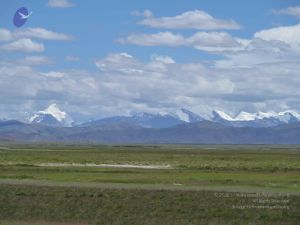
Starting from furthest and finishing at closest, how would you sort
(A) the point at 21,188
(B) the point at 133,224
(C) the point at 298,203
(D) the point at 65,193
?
(A) the point at 21,188, (D) the point at 65,193, (C) the point at 298,203, (B) the point at 133,224

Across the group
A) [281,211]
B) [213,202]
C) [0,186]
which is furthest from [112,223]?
[0,186]

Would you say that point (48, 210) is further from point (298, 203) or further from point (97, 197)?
point (298, 203)

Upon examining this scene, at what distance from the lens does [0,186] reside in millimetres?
44156

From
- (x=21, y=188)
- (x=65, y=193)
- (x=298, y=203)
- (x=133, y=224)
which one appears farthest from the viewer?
(x=21, y=188)

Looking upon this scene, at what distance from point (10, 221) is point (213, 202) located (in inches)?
465

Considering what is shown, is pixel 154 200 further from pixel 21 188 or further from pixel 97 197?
pixel 21 188

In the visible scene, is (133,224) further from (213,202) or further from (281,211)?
(281,211)

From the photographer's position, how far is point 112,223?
115 ft

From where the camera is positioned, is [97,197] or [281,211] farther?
[97,197]

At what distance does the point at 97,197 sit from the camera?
1542 inches

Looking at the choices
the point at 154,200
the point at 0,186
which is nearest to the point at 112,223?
the point at 154,200

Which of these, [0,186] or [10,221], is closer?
[10,221]

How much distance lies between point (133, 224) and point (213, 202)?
17.6ft

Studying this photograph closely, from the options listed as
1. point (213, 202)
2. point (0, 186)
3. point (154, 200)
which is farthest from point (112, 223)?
point (0, 186)
